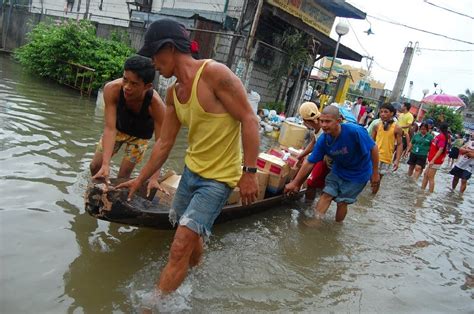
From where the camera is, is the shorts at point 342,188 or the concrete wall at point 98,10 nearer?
the shorts at point 342,188

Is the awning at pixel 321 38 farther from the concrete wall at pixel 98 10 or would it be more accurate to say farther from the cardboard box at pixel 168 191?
the cardboard box at pixel 168 191

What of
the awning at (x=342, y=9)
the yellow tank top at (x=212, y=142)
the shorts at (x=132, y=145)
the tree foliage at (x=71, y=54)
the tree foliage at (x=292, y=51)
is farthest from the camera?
the awning at (x=342, y=9)

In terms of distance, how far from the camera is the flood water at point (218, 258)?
286cm

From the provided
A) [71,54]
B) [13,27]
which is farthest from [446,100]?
[13,27]

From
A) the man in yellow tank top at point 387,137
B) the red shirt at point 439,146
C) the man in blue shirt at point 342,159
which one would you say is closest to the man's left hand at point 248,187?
the man in blue shirt at point 342,159

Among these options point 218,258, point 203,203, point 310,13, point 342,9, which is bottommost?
point 218,258

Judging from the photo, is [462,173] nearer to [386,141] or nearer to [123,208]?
[386,141]

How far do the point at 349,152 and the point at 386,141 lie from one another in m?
3.30

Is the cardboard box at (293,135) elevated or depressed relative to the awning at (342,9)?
depressed

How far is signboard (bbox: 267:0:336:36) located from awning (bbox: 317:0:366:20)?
182mm

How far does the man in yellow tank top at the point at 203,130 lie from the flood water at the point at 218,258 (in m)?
0.60

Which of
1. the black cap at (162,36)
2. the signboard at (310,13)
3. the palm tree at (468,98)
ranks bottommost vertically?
the black cap at (162,36)

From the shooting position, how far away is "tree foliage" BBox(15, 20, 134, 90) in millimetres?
12265

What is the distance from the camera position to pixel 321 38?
14344 mm
